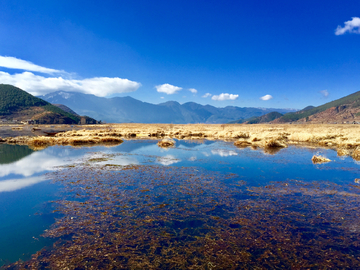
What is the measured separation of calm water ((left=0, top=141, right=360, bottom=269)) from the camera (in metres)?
7.47

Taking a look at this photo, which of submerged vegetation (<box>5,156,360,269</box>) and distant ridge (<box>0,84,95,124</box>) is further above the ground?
distant ridge (<box>0,84,95,124</box>)

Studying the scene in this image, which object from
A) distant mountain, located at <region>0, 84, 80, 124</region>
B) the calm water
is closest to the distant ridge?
distant mountain, located at <region>0, 84, 80, 124</region>

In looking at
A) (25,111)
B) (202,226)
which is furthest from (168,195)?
(25,111)

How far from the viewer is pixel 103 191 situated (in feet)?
37.2

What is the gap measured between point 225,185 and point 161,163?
762 cm

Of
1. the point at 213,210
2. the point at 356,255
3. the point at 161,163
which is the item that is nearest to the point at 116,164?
the point at 161,163

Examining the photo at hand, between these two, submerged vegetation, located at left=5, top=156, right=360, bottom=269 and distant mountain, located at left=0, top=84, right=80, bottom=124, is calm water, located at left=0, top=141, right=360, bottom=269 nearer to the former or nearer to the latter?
submerged vegetation, located at left=5, top=156, right=360, bottom=269

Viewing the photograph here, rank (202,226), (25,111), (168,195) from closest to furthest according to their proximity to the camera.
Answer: (202,226)
(168,195)
(25,111)

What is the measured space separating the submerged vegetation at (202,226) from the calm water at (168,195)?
0.06m

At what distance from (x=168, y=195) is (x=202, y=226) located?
137 inches

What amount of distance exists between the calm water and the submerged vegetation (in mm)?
56

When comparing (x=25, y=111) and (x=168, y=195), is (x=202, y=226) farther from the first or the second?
(x=25, y=111)

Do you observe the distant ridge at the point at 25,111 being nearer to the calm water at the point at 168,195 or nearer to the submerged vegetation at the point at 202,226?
the calm water at the point at 168,195

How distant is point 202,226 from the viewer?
7.85 m
